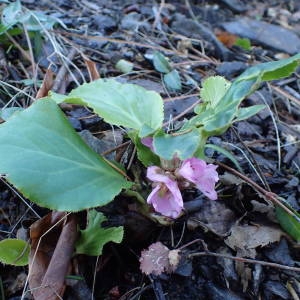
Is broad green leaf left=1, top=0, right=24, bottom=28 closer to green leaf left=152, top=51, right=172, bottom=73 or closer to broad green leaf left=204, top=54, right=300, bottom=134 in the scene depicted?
green leaf left=152, top=51, right=172, bottom=73

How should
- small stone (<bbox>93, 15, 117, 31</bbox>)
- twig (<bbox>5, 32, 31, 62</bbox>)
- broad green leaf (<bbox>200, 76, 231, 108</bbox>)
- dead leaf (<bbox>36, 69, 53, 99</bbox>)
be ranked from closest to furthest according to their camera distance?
1. broad green leaf (<bbox>200, 76, 231, 108</bbox>)
2. dead leaf (<bbox>36, 69, 53, 99</bbox>)
3. twig (<bbox>5, 32, 31, 62</bbox>)
4. small stone (<bbox>93, 15, 117, 31</bbox>)

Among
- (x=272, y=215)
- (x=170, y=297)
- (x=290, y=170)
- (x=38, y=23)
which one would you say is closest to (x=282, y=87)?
(x=290, y=170)

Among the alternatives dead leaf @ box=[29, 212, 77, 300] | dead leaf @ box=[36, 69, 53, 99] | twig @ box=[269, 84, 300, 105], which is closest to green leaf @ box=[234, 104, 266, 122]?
dead leaf @ box=[29, 212, 77, 300]

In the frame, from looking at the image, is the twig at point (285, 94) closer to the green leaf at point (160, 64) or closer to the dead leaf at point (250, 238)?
the green leaf at point (160, 64)

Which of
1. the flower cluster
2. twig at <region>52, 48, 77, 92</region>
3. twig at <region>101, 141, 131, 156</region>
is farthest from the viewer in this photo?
twig at <region>52, 48, 77, 92</region>

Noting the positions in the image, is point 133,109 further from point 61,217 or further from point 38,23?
point 38,23

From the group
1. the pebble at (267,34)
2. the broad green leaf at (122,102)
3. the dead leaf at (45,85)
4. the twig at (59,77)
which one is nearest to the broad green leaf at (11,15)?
the twig at (59,77)

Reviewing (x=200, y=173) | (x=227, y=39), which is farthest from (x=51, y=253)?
(x=227, y=39)
